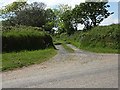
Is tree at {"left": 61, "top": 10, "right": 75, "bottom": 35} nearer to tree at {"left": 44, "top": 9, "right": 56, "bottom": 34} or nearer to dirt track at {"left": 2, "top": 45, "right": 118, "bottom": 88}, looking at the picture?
tree at {"left": 44, "top": 9, "right": 56, "bottom": 34}

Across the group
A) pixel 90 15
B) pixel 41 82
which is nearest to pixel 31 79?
pixel 41 82

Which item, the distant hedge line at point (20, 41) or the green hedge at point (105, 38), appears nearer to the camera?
the distant hedge line at point (20, 41)

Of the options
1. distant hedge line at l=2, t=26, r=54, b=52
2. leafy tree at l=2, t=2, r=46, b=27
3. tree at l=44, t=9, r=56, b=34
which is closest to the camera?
distant hedge line at l=2, t=26, r=54, b=52

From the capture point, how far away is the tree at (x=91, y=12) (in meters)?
57.8

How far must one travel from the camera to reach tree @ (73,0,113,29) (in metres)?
57.8

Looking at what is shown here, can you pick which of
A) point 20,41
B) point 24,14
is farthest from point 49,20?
point 20,41

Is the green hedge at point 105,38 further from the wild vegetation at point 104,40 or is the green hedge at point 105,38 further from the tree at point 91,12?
the tree at point 91,12

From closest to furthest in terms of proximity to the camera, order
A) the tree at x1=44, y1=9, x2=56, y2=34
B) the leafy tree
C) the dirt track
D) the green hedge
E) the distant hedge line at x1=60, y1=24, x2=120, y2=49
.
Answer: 1. the dirt track
2. the distant hedge line at x1=60, y1=24, x2=120, y2=49
3. the green hedge
4. the leafy tree
5. the tree at x1=44, y1=9, x2=56, y2=34

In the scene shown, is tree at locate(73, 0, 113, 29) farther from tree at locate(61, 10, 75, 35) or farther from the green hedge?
the green hedge

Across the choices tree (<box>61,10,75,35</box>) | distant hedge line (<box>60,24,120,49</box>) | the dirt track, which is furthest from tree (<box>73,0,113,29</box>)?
the dirt track

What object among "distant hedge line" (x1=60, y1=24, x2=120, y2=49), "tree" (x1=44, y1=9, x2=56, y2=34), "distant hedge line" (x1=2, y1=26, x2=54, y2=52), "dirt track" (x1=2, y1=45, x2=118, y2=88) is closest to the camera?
"dirt track" (x1=2, y1=45, x2=118, y2=88)

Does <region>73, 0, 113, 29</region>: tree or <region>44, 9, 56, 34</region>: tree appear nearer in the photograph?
<region>73, 0, 113, 29</region>: tree

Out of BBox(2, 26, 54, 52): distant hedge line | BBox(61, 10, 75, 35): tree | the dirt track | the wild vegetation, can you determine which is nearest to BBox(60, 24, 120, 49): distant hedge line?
the wild vegetation

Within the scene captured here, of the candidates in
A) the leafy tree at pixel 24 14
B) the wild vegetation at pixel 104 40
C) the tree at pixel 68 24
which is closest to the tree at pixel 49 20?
the leafy tree at pixel 24 14
